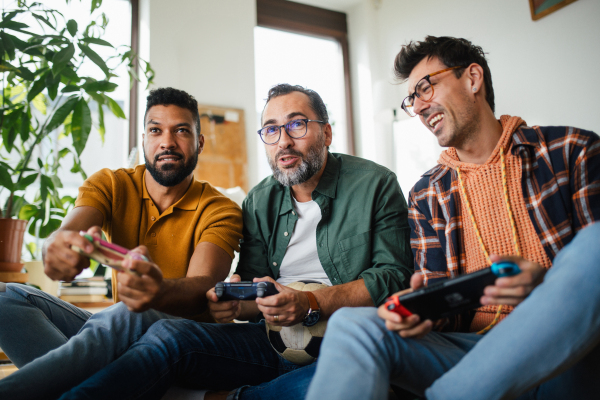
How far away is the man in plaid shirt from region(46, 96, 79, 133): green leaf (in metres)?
1.57

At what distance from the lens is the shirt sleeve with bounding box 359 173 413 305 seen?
160cm

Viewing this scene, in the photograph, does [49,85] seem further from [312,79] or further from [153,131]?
[312,79]

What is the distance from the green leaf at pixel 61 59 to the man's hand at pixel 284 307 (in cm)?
144

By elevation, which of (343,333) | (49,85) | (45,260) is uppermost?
(49,85)

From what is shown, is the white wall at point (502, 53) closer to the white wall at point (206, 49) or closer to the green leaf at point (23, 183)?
the white wall at point (206, 49)

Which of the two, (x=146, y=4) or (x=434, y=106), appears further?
(x=146, y=4)

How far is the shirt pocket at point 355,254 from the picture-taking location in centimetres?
174

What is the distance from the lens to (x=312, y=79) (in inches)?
195

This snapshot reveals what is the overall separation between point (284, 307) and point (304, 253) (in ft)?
1.61

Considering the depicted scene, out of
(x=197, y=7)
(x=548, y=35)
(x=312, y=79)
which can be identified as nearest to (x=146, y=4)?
(x=197, y=7)

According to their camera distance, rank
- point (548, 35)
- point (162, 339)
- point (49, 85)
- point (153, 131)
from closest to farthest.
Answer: point (162, 339) < point (153, 131) < point (49, 85) < point (548, 35)

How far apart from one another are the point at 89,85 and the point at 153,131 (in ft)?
2.02

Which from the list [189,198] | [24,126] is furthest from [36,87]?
[189,198]

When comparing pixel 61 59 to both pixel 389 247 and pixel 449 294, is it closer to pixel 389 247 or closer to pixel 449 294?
pixel 389 247
